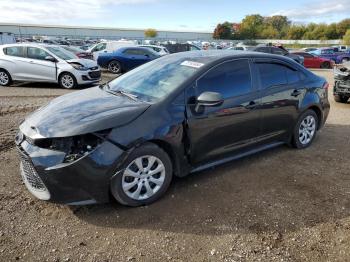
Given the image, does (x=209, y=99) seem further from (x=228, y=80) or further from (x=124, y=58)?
(x=124, y=58)

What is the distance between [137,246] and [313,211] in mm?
1940

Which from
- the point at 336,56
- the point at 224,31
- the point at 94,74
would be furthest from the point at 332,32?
the point at 94,74

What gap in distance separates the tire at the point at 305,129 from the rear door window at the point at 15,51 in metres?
10.5

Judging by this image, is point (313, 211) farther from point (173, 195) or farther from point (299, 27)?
point (299, 27)

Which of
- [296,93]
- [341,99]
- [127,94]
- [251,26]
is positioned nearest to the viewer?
[127,94]

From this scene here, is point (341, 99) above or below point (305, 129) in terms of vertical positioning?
below

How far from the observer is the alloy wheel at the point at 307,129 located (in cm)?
574

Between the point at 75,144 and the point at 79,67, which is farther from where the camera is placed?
the point at 79,67

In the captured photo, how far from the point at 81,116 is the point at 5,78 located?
10.7 metres

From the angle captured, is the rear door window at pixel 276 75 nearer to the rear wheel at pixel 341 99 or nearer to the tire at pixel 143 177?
the tire at pixel 143 177

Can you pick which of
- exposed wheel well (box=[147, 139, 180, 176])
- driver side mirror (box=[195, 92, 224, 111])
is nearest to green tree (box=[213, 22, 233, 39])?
driver side mirror (box=[195, 92, 224, 111])

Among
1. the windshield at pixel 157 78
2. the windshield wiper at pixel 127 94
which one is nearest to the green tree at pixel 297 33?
the windshield at pixel 157 78

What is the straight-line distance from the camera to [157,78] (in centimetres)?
447

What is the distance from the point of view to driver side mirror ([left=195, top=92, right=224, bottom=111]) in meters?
3.98
